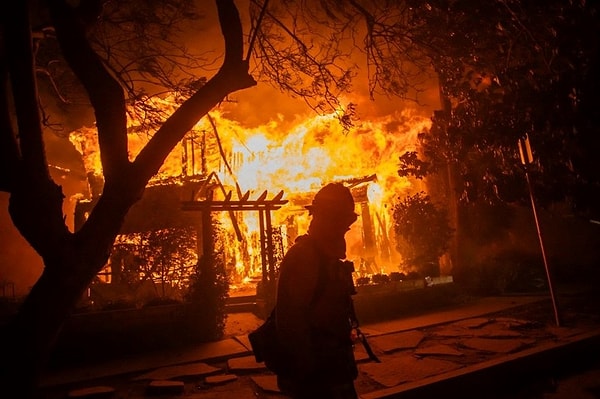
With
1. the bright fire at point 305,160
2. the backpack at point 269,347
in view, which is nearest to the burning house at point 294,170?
the bright fire at point 305,160

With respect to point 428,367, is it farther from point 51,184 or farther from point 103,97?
point 103,97

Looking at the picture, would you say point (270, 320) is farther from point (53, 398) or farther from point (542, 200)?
point (542, 200)

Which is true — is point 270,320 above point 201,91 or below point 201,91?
below

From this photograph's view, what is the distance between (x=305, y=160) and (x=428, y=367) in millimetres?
12954

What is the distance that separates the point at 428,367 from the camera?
5520mm

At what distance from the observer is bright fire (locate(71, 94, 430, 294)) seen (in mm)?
17047

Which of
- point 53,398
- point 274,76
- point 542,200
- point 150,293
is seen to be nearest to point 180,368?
point 53,398

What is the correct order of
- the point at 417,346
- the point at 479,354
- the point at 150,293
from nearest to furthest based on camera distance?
the point at 479,354 → the point at 417,346 → the point at 150,293

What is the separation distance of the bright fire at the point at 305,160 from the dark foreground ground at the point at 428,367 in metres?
9.33

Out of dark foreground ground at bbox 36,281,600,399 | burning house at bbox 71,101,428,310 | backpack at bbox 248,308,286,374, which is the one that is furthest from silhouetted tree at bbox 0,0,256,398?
burning house at bbox 71,101,428,310

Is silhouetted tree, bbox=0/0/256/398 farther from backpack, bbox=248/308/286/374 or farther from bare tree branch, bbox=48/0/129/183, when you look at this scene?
backpack, bbox=248/308/286/374

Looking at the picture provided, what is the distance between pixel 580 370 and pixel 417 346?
2.40 m

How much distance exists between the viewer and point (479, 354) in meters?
5.98

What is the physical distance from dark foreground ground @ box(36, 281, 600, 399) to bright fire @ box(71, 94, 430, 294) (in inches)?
367
